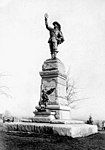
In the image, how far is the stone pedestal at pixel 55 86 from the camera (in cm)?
1131

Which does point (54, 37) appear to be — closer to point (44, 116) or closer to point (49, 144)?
point (44, 116)

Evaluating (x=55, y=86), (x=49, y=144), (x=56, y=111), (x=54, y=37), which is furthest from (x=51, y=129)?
(x=54, y=37)

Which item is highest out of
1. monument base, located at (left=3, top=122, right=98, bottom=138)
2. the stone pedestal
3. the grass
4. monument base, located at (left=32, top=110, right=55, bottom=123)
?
the stone pedestal

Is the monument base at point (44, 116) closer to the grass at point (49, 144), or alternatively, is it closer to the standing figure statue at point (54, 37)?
the grass at point (49, 144)

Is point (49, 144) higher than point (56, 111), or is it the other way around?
point (56, 111)

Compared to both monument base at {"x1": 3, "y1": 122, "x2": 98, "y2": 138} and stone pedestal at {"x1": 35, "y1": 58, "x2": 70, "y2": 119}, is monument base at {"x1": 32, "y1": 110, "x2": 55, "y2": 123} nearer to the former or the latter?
stone pedestal at {"x1": 35, "y1": 58, "x2": 70, "y2": 119}

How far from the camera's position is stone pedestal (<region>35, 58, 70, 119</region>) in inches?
445

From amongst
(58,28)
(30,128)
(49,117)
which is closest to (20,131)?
(30,128)

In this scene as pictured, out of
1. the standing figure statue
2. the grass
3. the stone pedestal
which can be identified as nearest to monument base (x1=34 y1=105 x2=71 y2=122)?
the stone pedestal

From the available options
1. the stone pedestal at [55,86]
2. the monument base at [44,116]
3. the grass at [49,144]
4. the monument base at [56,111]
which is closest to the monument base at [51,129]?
the grass at [49,144]

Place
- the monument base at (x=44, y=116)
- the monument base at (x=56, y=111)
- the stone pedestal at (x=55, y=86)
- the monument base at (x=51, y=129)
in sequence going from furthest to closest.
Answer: the stone pedestal at (x=55, y=86), the monument base at (x=56, y=111), the monument base at (x=44, y=116), the monument base at (x=51, y=129)

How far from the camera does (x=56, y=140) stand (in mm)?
7949

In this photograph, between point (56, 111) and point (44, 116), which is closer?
point (44, 116)

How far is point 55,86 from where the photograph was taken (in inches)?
464
